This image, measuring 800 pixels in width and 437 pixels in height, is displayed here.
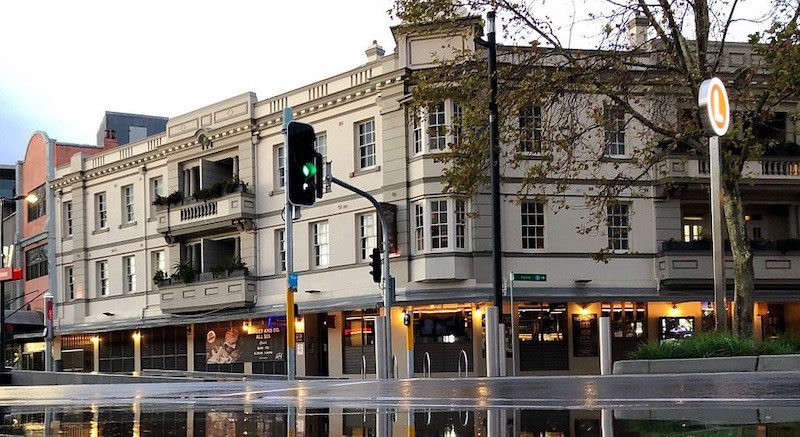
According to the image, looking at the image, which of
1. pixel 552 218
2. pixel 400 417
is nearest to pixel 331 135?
pixel 552 218

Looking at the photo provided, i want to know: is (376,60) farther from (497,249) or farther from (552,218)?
(497,249)

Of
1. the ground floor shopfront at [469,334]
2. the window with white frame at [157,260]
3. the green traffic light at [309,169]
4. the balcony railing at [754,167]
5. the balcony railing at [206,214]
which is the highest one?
the balcony railing at [754,167]

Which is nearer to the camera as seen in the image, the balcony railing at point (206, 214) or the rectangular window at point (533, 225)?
the rectangular window at point (533, 225)

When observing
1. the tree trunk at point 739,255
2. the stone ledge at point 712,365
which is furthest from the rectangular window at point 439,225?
the stone ledge at point 712,365

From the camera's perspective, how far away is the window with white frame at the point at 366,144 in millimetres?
35625

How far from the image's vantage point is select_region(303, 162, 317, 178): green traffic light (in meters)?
16.3

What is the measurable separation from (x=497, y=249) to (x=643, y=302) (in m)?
12.9

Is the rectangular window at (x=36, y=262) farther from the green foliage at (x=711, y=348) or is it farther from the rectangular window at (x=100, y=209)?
the green foliage at (x=711, y=348)

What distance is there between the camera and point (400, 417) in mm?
8445

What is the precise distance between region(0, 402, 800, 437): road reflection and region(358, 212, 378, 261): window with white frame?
24.8m

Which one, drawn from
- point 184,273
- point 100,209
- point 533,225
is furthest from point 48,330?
point 533,225

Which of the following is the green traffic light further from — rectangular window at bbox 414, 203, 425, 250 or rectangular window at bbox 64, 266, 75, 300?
rectangular window at bbox 64, 266, 75, 300

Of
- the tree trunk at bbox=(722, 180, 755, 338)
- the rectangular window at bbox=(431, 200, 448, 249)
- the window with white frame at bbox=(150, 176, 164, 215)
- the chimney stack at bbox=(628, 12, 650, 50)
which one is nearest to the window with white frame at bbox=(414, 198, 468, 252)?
the rectangular window at bbox=(431, 200, 448, 249)

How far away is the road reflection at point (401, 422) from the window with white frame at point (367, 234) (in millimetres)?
24841
